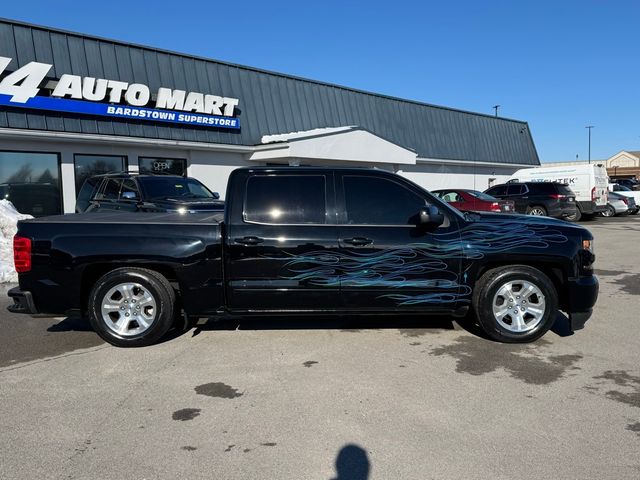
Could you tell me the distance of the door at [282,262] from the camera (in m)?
5.11

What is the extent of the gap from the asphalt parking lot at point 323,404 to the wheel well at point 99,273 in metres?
0.57

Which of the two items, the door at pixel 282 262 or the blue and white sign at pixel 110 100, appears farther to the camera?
the blue and white sign at pixel 110 100

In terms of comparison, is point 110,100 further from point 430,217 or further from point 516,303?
point 516,303

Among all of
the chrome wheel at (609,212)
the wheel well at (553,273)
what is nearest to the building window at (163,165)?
the wheel well at (553,273)

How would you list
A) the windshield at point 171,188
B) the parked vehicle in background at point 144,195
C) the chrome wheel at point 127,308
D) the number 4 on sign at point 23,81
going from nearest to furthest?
1. the chrome wheel at point 127,308
2. the parked vehicle in background at point 144,195
3. the windshield at point 171,188
4. the number 4 on sign at point 23,81

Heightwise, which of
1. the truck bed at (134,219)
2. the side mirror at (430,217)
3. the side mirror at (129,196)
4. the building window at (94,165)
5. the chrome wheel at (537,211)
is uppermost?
the building window at (94,165)

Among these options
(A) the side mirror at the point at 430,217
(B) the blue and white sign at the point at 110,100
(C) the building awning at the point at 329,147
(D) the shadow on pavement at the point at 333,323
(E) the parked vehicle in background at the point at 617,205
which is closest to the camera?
(A) the side mirror at the point at 430,217

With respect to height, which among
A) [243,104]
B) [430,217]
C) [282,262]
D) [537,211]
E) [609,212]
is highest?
[243,104]

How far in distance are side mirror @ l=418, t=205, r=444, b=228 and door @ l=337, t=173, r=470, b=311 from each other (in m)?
0.16

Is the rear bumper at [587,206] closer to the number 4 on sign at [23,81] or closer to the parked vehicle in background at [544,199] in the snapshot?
the parked vehicle in background at [544,199]

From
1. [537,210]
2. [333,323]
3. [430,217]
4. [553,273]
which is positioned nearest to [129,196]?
[333,323]

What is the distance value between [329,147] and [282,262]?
12764 millimetres

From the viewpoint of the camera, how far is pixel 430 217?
500 cm

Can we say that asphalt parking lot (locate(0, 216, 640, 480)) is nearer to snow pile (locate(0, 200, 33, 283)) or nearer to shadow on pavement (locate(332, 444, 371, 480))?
shadow on pavement (locate(332, 444, 371, 480))
